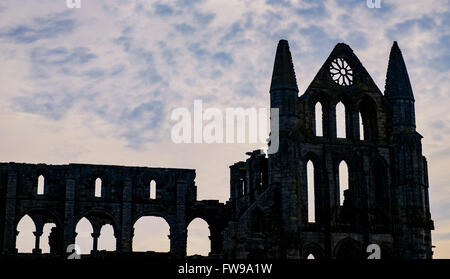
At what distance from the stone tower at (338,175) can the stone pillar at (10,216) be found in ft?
51.7

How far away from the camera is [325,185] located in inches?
1775

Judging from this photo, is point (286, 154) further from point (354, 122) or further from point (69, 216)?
point (69, 216)

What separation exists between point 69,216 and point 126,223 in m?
3.41

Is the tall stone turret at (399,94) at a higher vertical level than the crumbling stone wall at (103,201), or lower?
higher

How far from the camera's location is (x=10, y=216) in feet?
175

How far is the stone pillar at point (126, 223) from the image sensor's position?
54062 millimetres

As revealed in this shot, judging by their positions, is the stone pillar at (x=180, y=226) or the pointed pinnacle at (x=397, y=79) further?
the stone pillar at (x=180, y=226)

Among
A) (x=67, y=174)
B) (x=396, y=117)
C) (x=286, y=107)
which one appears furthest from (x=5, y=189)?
(x=396, y=117)

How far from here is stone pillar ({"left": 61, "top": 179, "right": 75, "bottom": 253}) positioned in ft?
175

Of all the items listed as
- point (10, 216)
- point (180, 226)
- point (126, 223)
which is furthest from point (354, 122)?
point (10, 216)

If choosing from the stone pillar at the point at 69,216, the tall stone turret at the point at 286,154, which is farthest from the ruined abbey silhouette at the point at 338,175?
the stone pillar at the point at 69,216

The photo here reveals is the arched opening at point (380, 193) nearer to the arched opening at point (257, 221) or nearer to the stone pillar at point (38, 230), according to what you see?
the arched opening at point (257, 221)
